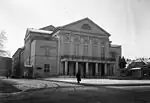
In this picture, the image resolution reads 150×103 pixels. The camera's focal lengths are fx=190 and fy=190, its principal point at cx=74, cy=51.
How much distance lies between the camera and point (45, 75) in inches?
2030

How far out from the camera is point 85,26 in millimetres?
57906

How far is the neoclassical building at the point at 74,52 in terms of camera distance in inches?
2046

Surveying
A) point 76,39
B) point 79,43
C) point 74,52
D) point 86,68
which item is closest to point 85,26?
point 76,39

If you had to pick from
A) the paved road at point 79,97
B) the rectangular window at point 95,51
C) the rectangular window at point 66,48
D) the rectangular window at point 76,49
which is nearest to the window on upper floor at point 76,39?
the rectangular window at point 76,49

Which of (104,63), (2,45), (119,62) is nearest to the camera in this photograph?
(2,45)

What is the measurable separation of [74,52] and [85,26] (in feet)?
29.6

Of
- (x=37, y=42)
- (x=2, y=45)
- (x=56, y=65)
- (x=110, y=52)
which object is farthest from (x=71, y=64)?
(x=2, y=45)

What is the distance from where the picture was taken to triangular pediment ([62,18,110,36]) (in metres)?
55.8

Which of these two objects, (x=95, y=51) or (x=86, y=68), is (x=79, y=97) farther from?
(x=95, y=51)

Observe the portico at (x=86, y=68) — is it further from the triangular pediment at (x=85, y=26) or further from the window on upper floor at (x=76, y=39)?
the triangular pediment at (x=85, y=26)

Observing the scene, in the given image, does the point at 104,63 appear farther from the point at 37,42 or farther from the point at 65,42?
the point at 37,42

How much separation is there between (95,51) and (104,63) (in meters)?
4.73

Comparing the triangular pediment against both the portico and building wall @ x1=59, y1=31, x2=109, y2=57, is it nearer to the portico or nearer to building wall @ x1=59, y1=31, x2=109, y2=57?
building wall @ x1=59, y1=31, x2=109, y2=57

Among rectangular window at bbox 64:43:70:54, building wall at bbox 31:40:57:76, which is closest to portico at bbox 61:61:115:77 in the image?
building wall at bbox 31:40:57:76
